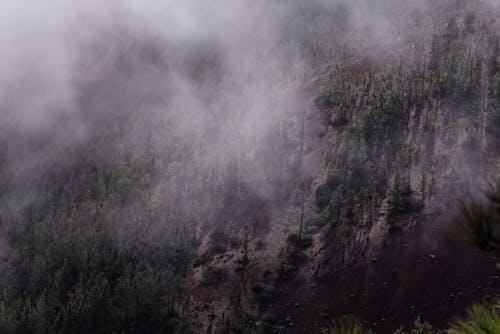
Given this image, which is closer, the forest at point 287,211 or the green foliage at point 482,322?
the green foliage at point 482,322

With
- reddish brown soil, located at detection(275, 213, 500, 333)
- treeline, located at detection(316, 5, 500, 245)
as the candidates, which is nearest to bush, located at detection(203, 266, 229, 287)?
reddish brown soil, located at detection(275, 213, 500, 333)

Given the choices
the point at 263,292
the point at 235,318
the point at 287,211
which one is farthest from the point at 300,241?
the point at 235,318

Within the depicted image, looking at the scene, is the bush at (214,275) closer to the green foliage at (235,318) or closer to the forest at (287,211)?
the forest at (287,211)

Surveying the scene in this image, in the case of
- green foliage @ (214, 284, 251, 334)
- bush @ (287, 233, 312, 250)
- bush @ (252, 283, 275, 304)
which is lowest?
bush @ (252, 283, 275, 304)

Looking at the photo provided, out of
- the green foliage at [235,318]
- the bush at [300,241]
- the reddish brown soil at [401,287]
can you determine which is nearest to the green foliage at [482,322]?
the reddish brown soil at [401,287]

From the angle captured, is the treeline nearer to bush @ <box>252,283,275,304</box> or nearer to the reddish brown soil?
the reddish brown soil

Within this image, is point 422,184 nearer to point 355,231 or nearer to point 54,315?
point 355,231

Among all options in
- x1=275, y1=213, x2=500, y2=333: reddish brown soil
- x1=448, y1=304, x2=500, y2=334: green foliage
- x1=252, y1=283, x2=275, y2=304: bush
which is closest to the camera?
x1=448, y1=304, x2=500, y2=334: green foliage

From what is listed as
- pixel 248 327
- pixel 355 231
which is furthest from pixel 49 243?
pixel 355 231

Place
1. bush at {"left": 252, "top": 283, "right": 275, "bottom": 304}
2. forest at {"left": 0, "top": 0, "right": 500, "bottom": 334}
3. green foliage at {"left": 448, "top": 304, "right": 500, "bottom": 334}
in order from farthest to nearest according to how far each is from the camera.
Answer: bush at {"left": 252, "top": 283, "right": 275, "bottom": 304} → forest at {"left": 0, "top": 0, "right": 500, "bottom": 334} → green foliage at {"left": 448, "top": 304, "right": 500, "bottom": 334}

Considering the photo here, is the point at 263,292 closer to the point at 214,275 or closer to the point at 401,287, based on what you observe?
the point at 214,275

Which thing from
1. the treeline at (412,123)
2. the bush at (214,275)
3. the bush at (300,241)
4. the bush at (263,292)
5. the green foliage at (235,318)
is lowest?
the bush at (214,275)

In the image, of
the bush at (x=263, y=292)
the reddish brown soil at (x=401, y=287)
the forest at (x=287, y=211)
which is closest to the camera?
the reddish brown soil at (x=401, y=287)

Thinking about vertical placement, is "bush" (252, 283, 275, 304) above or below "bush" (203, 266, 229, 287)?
above
